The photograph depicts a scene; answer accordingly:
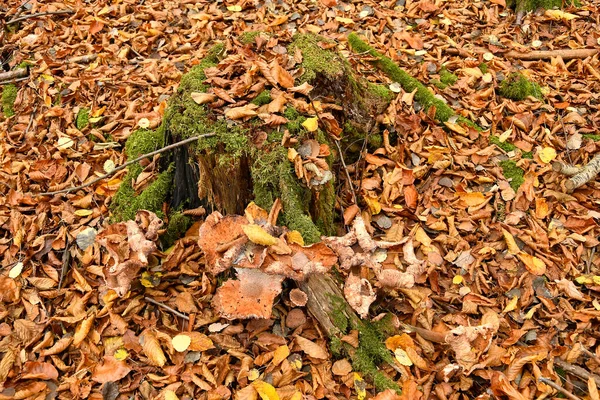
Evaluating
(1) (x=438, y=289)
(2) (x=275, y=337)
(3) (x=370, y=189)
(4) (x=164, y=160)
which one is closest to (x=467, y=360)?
(1) (x=438, y=289)

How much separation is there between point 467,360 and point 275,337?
1212 millimetres

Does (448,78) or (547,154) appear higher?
(448,78)

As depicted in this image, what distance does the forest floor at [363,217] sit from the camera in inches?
125

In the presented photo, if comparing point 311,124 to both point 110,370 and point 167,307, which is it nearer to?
point 167,307

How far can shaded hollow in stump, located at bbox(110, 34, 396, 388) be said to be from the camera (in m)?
3.23

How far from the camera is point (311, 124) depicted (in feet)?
11.1

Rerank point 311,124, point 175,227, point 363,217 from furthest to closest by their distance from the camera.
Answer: point 363,217 → point 175,227 → point 311,124

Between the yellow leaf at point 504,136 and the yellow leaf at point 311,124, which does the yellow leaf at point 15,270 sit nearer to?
the yellow leaf at point 311,124

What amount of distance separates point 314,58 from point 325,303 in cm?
185

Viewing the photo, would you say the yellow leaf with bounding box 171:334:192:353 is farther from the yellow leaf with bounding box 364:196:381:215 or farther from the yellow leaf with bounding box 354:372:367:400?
the yellow leaf with bounding box 364:196:381:215

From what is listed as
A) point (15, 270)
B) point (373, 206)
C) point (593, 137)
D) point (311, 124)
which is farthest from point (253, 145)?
point (593, 137)

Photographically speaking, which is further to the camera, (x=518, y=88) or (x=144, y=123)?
(x=518, y=88)

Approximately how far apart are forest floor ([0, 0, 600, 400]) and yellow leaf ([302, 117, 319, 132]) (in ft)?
2.83

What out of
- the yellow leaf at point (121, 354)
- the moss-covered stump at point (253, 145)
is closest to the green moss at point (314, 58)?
the moss-covered stump at point (253, 145)
